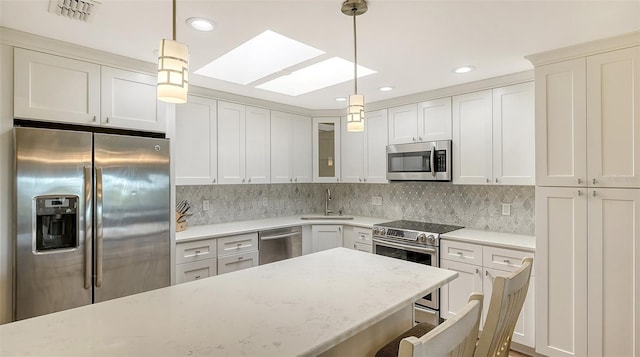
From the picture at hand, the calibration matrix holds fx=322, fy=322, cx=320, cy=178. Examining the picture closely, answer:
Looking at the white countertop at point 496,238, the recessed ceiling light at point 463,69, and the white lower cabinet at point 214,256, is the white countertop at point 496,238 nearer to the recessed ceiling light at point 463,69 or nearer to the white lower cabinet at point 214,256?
the recessed ceiling light at point 463,69

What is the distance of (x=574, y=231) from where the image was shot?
2.30m

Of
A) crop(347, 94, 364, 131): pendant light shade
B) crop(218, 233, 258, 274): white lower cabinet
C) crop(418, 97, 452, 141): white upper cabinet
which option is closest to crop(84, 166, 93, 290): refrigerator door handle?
crop(218, 233, 258, 274): white lower cabinet

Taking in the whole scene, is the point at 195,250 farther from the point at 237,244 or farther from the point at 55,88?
the point at 55,88

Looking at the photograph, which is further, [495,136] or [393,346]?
[495,136]

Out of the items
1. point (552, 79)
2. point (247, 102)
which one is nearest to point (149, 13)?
point (247, 102)

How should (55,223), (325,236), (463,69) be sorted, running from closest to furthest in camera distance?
(55,223), (463,69), (325,236)

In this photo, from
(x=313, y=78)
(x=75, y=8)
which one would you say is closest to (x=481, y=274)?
(x=313, y=78)

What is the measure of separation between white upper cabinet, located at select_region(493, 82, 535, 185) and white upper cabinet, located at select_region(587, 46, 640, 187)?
56 centimetres

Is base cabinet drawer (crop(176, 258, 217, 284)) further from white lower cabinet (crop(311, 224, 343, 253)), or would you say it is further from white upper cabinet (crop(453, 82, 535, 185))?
white upper cabinet (crop(453, 82, 535, 185))

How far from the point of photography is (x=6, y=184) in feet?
6.62

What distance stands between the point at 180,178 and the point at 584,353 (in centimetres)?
353

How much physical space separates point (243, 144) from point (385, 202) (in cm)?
194

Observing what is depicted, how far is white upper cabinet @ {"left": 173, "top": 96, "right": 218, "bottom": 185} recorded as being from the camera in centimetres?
312

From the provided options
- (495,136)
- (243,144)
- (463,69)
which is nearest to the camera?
(463,69)
